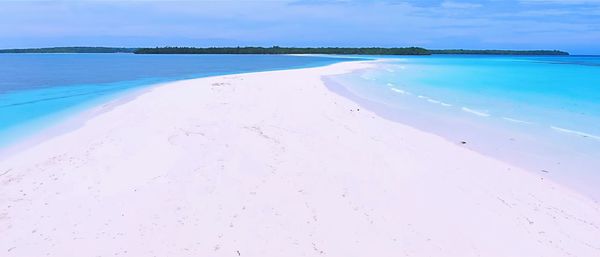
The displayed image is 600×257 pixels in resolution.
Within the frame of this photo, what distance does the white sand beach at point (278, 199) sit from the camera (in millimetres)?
4160

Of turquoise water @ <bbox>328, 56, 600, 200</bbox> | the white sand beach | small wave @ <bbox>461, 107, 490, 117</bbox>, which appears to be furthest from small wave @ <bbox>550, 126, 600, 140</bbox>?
the white sand beach

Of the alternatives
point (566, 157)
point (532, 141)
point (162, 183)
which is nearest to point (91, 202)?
point (162, 183)

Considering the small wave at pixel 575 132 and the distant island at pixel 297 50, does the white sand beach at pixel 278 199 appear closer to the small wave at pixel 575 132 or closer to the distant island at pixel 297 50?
the small wave at pixel 575 132

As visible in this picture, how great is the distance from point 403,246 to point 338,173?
210 cm

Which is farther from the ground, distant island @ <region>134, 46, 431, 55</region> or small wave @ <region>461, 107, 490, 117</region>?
small wave @ <region>461, 107, 490, 117</region>

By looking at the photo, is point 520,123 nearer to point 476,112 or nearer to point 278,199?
point 476,112

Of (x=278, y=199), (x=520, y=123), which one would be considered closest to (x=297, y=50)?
(x=520, y=123)

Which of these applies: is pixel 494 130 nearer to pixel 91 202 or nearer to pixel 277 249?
pixel 277 249

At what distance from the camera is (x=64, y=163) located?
21.8 feet

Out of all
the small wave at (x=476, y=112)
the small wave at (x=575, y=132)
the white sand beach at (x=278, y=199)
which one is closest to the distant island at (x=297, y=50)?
the small wave at (x=476, y=112)

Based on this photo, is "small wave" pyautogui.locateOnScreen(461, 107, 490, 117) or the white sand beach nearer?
the white sand beach

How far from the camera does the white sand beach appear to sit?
4160 millimetres

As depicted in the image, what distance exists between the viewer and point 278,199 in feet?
16.9

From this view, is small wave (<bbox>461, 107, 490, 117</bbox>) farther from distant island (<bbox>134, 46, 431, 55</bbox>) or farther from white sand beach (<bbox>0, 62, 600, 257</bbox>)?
distant island (<bbox>134, 46, 431, 55</bbox>)
